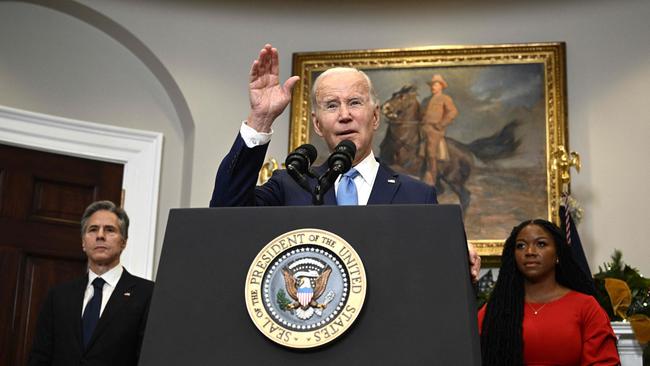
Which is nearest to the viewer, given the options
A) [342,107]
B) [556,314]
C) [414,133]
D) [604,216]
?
[342,107]

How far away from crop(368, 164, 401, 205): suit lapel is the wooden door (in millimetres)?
4296

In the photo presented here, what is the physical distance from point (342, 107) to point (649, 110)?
4381 mm

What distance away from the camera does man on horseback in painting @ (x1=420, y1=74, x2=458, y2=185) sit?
21.4 feet

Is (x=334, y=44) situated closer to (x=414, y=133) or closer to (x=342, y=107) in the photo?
(x=414, y=133)

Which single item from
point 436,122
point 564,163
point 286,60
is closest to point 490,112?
point 436,122

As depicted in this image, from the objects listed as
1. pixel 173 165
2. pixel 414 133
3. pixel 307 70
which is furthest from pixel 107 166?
pixel 414 133

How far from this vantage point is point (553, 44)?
6.53m

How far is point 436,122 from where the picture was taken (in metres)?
6.60

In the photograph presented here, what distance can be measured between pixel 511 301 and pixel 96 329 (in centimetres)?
204

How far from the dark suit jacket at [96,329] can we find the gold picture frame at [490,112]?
2.33 m

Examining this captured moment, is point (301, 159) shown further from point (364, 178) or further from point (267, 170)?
point (267, 170)

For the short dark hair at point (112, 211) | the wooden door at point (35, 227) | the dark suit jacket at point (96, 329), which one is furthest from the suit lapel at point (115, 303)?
the wooden door at point (35, 227)

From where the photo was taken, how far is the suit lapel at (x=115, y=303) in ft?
14.4

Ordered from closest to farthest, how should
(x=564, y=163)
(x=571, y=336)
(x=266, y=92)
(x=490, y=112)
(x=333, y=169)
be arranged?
(x=333, y=169) → (x=266, y=92) → (x=571, y=336) → (x=564, y=163) → (x=490, y=112)
